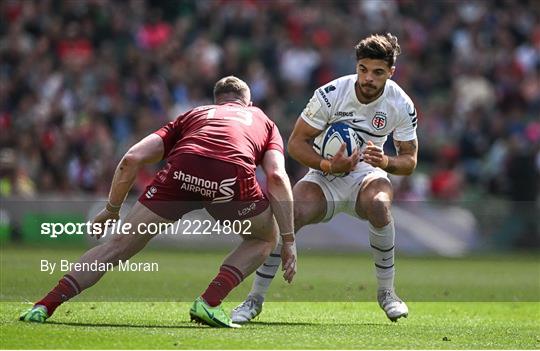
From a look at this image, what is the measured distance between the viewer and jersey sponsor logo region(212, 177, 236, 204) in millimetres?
9703

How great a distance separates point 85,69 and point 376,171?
14.3 m

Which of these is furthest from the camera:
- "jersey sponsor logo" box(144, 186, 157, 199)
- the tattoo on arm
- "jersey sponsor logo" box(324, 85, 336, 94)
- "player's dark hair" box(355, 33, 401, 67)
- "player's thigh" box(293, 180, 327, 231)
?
the tattoo on arm

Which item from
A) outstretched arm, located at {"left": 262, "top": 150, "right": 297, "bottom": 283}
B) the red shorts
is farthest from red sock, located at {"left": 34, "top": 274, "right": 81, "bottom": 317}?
outstretched arm, located at {"left": 262, "top": 150, "right": 297, "bottom": 283}

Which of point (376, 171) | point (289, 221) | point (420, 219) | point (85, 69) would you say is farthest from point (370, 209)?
point (85, 69)

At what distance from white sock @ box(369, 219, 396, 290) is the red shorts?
159cm

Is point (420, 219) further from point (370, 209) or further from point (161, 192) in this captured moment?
point (161, 192)

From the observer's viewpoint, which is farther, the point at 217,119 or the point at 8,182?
the point at 8,182

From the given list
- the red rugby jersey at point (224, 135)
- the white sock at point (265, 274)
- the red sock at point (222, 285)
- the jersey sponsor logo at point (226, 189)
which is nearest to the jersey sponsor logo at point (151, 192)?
the red rugby jersey at point (224, 135)

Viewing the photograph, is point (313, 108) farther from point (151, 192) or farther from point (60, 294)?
point (60, 294)

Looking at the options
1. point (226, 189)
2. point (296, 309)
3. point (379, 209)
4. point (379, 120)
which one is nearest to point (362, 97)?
point (379, 120)

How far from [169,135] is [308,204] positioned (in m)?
1.68

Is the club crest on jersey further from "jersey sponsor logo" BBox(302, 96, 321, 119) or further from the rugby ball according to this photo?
"jersey sponsor logo" BBox(302, 96, 321, 119)

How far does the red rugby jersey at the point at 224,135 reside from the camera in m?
9.77

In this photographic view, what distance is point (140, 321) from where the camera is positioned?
1011cm
